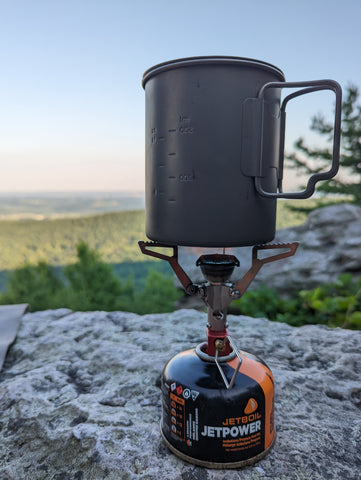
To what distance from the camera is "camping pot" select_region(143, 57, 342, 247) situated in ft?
4.74

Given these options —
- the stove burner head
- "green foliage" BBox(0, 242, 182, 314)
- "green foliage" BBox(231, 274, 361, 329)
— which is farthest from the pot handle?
"green foliage" BBox(0, 242, 182, 314)

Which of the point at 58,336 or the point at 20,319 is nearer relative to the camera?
the point at 58,336

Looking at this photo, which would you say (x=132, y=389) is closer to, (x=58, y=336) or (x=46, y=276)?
(x=58, y=336)

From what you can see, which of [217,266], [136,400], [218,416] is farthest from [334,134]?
[136,400]

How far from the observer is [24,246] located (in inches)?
270

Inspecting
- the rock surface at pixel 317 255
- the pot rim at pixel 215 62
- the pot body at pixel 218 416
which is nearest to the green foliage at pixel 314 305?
the rock surface at pixel 317 255

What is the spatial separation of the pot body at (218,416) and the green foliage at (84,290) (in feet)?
12.1

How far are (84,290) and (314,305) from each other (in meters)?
2.97

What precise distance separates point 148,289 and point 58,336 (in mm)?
3528

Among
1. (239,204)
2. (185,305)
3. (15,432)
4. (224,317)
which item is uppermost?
(239,204)

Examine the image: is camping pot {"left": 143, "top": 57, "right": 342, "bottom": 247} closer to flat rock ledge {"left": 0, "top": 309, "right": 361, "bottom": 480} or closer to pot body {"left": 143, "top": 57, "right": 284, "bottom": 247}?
pot body {"left": 143, "top": 57, "right": 284, "bottom": 247}

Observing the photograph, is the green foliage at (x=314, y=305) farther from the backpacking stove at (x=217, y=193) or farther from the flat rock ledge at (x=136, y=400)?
the backpacking stove at (x=217, y=193)

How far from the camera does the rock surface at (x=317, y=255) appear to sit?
5.44 meters

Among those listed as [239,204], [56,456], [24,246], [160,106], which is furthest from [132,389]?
[24,246]
